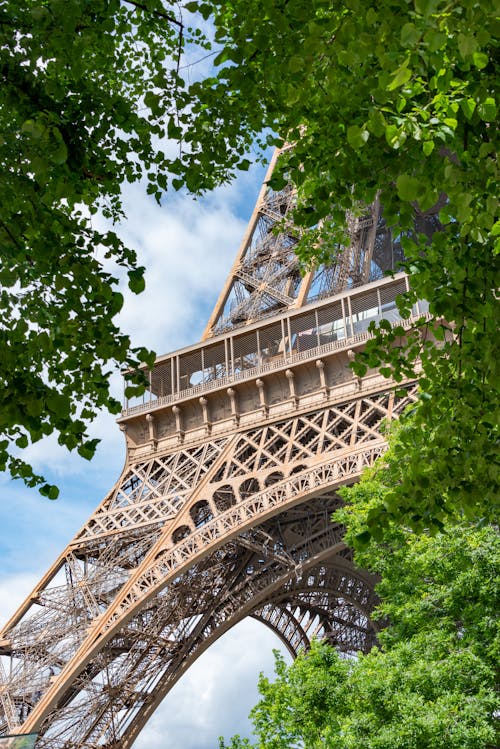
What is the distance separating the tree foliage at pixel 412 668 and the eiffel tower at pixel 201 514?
218 inches

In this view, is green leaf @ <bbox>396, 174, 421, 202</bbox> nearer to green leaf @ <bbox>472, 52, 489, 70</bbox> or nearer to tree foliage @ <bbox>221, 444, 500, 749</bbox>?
green leaf @ <bbox>472, 52, 489, 70</bbox>

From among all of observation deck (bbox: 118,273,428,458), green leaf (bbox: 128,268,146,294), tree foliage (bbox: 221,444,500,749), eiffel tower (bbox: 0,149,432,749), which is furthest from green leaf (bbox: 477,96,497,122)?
observation deck (bbox: 118,273,428,458)

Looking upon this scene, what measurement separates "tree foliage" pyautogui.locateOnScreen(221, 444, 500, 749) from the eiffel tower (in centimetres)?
553

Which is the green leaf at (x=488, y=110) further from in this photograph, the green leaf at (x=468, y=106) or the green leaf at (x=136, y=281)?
the green leaf at (x=136, y=281)

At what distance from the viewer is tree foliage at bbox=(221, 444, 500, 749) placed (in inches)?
448

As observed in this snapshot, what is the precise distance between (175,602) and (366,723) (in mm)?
11279

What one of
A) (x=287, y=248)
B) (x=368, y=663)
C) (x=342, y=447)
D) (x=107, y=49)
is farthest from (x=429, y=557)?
(x=287, y=248)

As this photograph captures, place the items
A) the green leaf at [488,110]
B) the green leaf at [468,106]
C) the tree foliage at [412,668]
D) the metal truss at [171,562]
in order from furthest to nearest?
the metal truss at [171,562], the tree foliage at [412,668], the green leaf at [468,106], the green leaf at [488,110]

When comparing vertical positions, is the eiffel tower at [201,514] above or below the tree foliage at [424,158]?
above

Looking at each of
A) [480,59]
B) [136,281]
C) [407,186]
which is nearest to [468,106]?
[480,59]

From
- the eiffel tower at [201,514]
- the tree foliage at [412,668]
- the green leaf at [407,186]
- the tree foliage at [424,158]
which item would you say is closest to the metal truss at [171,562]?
the eiffel tower at [201,514]

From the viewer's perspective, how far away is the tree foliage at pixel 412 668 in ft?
37.4

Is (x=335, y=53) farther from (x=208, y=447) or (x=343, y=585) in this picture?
(x=343, y=585)

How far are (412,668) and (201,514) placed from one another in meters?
10.8
